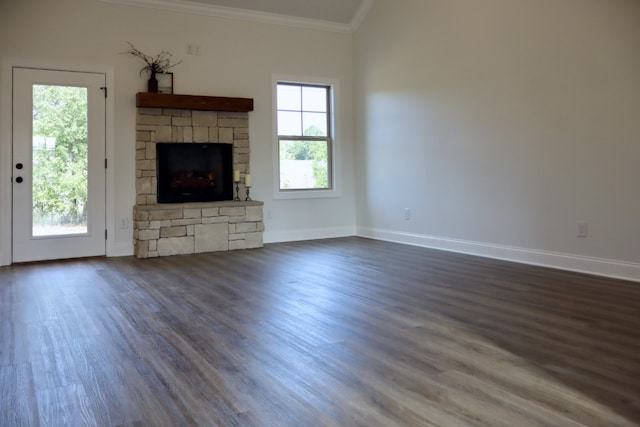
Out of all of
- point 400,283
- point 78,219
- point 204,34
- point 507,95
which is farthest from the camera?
point 204,34

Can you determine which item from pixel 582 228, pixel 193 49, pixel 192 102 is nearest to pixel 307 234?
pixel 192 102

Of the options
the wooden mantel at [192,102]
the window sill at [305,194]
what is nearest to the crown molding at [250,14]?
the wooden mantel at [192,102]

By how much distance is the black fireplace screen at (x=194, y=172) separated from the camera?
19.1 ft

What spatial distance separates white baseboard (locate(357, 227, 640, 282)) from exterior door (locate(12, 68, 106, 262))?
3.66 m

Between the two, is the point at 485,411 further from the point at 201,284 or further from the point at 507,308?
the point at 201,284

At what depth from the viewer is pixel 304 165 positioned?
6855 millimetres

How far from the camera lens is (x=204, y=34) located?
6.08 m

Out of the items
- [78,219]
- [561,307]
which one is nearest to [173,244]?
[78,219]

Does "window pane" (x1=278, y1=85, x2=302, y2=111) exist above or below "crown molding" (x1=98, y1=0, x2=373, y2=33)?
below

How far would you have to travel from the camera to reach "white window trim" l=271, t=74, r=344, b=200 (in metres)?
6.53

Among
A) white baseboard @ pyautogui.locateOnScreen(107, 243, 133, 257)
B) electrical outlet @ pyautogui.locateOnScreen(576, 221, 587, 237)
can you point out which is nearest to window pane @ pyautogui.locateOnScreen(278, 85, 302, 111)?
white baseboard @ pyautogui.locateOnScreen(107, 243, 133, 257)

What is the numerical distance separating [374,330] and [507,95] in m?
3.12

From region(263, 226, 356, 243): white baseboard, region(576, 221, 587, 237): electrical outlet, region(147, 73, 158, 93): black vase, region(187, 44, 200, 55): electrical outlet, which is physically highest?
region(187, 44, 200, 55): electrical outlet

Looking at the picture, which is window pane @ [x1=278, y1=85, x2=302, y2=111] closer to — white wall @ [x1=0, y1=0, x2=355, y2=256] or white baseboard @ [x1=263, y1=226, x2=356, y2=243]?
white wall @ [x1=0, y1=0, x2=355, y2=256]
